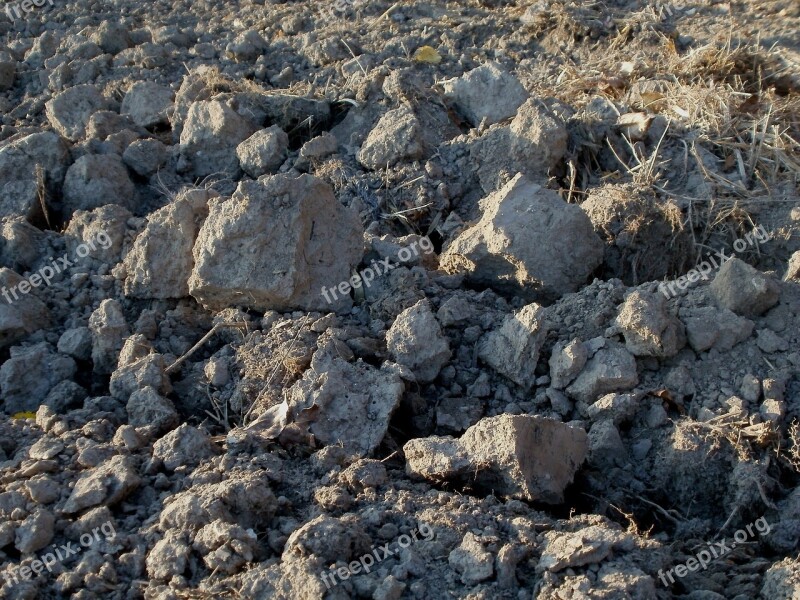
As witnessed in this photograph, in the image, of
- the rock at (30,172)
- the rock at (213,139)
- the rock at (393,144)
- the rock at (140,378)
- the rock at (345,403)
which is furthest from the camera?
the rock at (213,139)

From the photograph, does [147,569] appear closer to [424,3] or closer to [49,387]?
[49,387]

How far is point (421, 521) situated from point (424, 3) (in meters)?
4.27

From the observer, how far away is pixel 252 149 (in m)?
4.61

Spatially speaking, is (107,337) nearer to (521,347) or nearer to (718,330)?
(521,347)

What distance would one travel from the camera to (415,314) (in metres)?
3.35

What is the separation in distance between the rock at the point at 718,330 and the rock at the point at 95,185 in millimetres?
2730

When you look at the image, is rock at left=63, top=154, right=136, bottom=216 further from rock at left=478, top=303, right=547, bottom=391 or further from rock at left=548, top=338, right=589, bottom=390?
rock at left=548, top=338, right=589, bottom=390

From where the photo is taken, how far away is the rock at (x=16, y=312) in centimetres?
364

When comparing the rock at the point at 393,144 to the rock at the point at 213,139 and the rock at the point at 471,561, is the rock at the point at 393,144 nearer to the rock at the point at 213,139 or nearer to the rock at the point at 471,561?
the rock at the point at 213,139

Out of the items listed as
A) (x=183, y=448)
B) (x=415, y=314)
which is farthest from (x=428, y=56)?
(x=183, y=448)

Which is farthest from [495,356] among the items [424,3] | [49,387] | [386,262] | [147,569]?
[424,3]

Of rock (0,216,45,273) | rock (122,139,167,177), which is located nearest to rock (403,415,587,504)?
rock (0,216,45,273)

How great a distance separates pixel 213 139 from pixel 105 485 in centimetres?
238

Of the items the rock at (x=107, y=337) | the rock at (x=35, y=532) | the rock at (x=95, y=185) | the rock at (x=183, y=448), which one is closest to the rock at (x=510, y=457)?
the rock at (x=183, y=448)
